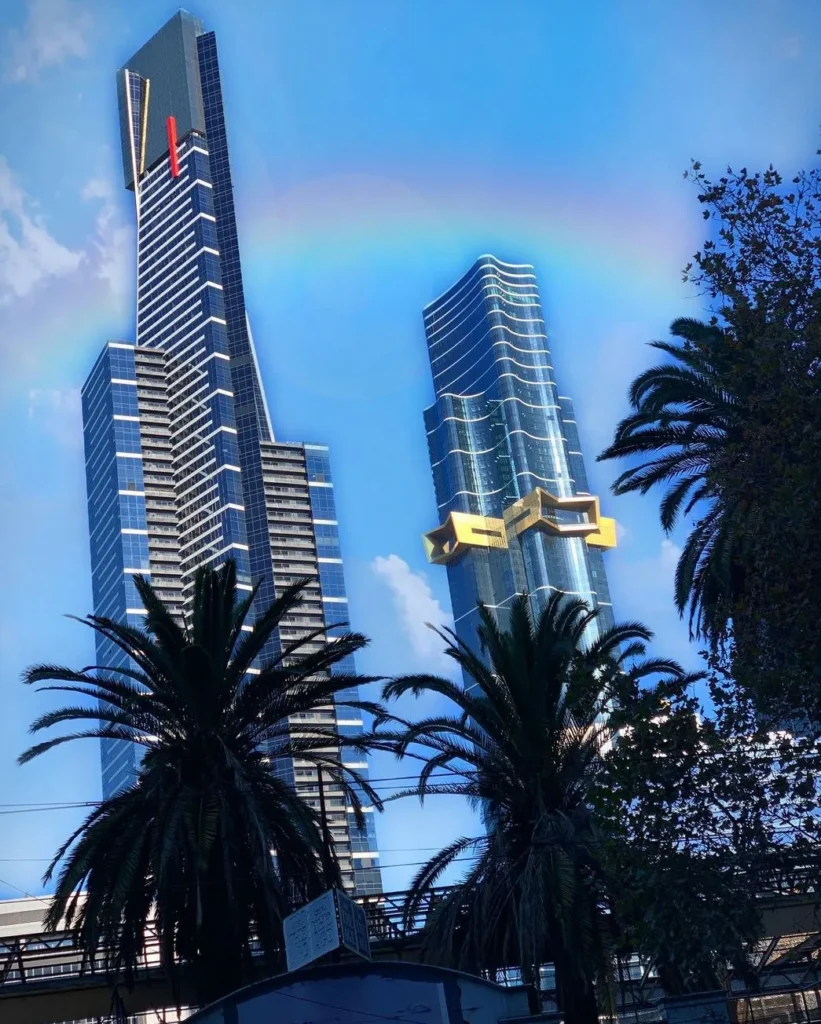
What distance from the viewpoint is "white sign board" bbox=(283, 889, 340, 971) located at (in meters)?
18.4

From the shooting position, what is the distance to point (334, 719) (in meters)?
174

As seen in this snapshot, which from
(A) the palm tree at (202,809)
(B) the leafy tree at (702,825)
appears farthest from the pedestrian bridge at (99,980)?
(B) the leafy tree at (702,825)

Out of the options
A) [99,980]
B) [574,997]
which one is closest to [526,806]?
[574,997]

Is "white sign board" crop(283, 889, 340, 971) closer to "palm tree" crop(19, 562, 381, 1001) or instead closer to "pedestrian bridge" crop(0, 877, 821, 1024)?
"palm tree" crop(19, 562, 381, 1001)

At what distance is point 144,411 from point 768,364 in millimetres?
189732

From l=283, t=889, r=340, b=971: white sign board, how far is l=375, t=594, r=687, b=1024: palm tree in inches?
167

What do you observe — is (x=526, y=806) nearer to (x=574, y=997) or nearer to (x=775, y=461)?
(x=574, y=997)

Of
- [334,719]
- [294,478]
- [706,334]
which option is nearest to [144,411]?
[294,478]

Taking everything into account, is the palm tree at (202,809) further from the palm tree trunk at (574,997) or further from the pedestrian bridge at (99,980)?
the palm tree trunk at (574,997)

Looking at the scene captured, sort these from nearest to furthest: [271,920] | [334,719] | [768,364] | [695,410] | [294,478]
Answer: [768,364] → [271,920] → [695,410] → [334,719] → [294,478]

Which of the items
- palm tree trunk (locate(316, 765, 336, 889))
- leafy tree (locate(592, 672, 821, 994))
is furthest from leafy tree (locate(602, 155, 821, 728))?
palm tree trunk (locate(316, 765, 336, 889))

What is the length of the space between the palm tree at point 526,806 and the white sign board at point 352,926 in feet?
11.1

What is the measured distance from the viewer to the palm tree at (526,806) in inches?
883

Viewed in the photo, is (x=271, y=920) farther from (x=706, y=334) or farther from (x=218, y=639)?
(x=706, y=334)
